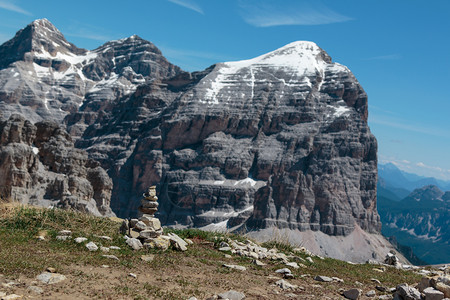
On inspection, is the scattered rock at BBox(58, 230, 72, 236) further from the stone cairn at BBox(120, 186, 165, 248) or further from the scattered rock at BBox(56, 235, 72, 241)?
the stone cairn at BBox(120, 186, 165, 248)

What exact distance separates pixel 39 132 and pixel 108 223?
98.2 metres

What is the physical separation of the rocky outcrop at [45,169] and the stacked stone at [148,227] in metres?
69.9

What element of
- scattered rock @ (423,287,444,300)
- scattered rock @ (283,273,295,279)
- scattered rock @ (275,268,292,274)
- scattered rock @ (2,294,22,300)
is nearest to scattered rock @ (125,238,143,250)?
scattered rock @ (275,268,292,274)

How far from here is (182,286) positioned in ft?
55.2

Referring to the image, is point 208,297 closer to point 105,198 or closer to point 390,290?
point 390,290

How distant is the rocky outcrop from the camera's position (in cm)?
9894

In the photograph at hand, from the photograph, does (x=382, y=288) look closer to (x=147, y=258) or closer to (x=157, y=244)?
(x=147, y=258)

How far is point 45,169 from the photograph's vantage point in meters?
110

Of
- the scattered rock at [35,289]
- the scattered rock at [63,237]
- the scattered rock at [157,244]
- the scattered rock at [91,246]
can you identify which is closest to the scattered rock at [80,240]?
the scattered rock at [63,237]

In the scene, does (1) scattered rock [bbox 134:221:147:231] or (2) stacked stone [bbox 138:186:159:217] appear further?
(2) stacked stone [bbox 138:186:159:217]

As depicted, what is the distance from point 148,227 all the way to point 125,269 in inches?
221

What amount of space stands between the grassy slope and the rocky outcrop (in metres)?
69.9

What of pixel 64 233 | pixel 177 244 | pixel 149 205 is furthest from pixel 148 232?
pixel 64 233

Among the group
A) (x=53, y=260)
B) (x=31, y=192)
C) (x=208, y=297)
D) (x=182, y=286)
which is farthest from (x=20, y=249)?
(x=31, y=192)
